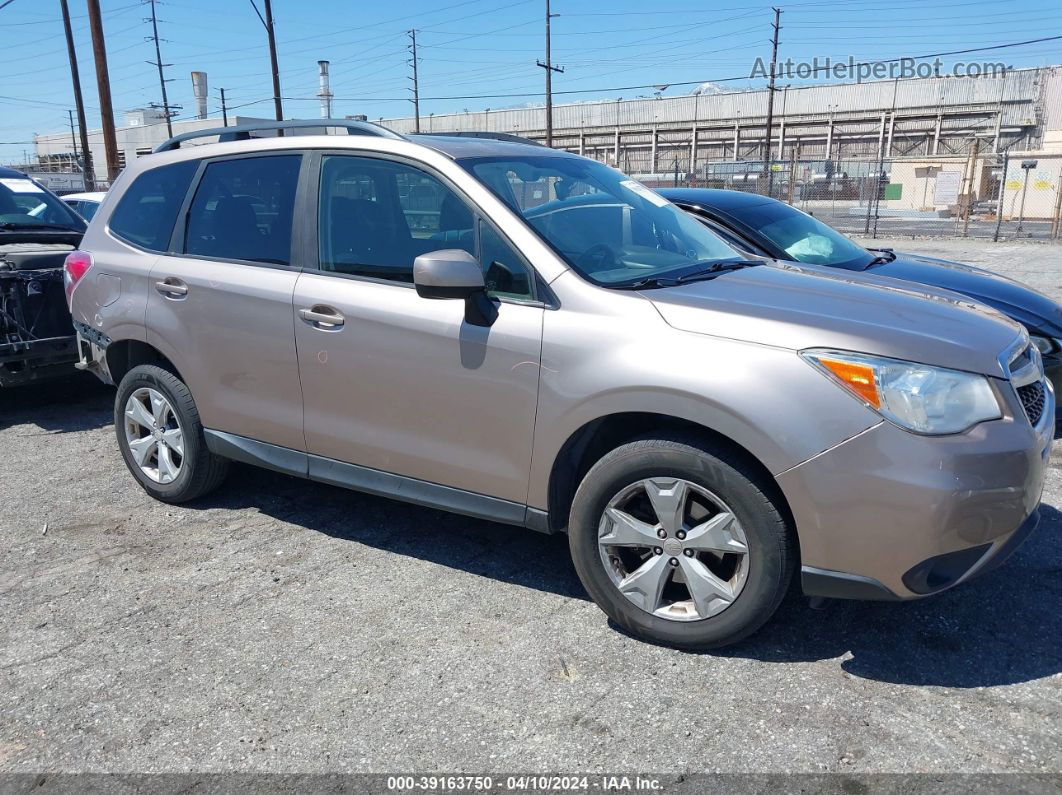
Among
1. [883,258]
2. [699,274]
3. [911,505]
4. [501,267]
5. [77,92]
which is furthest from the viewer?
[77,92]

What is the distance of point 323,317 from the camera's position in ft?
12.3

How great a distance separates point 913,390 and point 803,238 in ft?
13.6

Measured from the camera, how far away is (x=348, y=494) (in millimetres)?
4879

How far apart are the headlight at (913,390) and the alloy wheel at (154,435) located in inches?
133

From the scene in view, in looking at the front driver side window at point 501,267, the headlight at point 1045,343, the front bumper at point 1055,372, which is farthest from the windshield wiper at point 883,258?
the front driver side window at point 501,267

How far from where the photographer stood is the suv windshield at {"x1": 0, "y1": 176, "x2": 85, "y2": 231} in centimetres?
730

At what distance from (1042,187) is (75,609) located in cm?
3872

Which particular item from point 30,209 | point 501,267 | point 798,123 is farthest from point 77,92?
point 798,123

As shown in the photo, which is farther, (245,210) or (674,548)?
(245,210)

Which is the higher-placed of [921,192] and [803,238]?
[803,238]

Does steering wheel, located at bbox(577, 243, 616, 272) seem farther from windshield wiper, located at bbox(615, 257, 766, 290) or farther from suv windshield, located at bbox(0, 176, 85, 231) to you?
suv windshield, located at bbox(0, 176, 85, 231)

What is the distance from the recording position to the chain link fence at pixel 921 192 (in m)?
28.4

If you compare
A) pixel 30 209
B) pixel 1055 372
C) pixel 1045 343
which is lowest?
pixel 1055 372

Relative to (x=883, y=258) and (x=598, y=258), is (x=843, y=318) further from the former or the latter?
(x=883, y=258)
